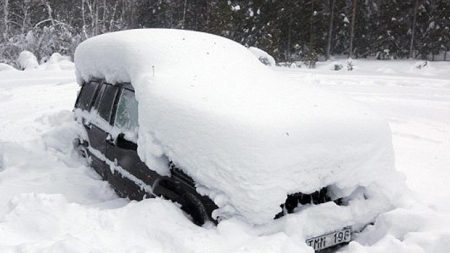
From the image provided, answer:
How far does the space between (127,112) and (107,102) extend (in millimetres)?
559

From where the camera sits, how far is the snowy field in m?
3.29

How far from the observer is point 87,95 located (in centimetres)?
575

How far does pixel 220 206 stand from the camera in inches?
136

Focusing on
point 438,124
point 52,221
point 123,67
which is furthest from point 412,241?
point 438,124

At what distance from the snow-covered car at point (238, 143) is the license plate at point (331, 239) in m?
0.01

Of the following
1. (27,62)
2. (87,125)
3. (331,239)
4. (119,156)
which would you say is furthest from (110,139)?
(27,62)

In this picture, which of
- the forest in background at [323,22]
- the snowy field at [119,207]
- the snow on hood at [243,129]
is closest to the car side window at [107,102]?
the snow on hood at [243,129]

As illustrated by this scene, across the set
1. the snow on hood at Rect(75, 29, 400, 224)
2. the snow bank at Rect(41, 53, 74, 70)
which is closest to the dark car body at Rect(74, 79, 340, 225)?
the snow on hood at Rect(75, 29, 400, 224)

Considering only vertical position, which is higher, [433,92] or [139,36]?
[139,36]

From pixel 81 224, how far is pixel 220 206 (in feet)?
3.68

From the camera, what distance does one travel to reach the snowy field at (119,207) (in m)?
3.29

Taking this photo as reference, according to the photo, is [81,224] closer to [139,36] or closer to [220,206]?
[220,206]

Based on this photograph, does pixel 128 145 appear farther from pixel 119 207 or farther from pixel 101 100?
pixel 101 100

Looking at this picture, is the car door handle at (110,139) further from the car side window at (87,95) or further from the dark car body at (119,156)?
the car side window at (87,95)
